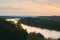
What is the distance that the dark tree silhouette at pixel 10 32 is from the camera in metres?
8.48

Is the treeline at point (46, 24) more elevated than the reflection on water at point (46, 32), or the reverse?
the treeline at point (46, 24)

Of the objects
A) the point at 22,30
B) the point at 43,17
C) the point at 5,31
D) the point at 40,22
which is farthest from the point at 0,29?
the point at 43,17

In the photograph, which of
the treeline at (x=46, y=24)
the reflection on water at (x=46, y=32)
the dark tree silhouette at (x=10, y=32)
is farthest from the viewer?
the treeline at (x=46, y=24)

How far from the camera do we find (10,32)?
8734mm

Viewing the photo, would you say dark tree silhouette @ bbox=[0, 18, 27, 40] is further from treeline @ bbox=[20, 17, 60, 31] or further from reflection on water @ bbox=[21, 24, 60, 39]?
treeline @ bbox=[20, 17, 60, 31]

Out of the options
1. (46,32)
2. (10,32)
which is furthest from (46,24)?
(10,32)

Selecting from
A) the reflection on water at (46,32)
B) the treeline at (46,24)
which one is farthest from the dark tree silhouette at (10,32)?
the treeline at (46,24)

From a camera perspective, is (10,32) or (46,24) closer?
(10,32)

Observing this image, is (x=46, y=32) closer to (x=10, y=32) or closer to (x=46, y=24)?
(x=46, y=24)

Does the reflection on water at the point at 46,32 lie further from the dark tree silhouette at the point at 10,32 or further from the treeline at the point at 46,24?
the dark tree silhouette at the point at 10,32

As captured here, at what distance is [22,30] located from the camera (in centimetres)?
941

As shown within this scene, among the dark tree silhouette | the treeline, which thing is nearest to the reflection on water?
the treeline

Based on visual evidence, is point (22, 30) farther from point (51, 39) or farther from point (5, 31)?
point (51, 39)

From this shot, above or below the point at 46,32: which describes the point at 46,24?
above
